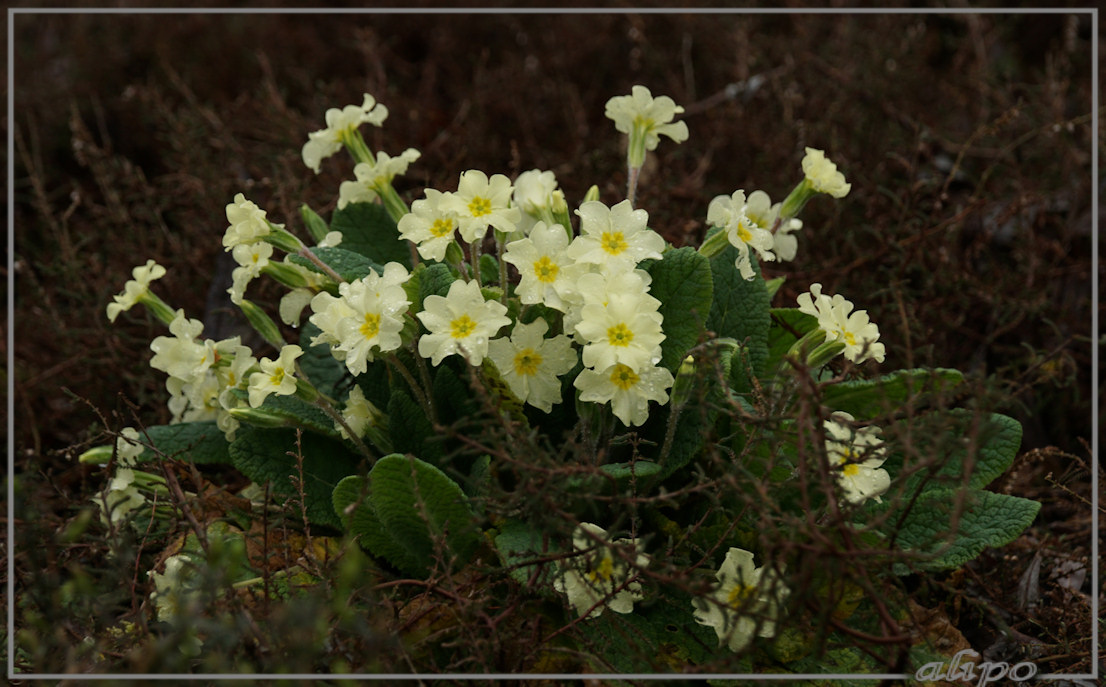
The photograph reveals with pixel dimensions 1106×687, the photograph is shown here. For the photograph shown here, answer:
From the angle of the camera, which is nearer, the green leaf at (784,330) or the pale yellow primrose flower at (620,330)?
the pale yellow primrose flower at (620,330)

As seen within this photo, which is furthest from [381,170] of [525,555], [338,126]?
[525,555]

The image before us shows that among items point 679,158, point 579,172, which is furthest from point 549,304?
point 679,158

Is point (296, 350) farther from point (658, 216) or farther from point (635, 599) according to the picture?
point (658, 216)

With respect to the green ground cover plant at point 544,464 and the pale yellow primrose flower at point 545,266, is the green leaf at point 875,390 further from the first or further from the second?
the pale yellow primrose flower at point 545,266

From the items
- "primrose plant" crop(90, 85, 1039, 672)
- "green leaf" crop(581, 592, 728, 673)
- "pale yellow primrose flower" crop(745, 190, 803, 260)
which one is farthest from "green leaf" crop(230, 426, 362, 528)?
"pale yellow primrose flower" crop(745, 190, 803, 260)

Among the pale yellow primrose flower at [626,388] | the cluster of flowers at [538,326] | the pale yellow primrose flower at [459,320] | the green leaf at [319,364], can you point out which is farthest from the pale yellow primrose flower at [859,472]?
the green leaf at [319,364]

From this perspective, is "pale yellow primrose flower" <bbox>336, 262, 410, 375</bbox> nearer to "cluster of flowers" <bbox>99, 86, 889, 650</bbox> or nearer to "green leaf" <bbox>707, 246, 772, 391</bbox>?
"cluster of flowers" <bbox>99, 86, 889, 650</bbox>

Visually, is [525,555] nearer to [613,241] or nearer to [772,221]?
[613,241]
